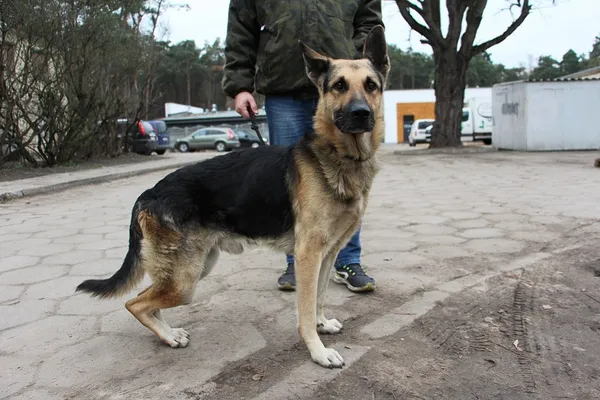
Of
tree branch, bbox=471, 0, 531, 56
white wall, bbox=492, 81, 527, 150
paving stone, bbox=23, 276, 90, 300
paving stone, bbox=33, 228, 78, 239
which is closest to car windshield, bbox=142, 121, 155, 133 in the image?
tree branch, bbox=471, 0, 531, 56

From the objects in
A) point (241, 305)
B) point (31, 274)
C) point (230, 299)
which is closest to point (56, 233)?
point (31, 274)

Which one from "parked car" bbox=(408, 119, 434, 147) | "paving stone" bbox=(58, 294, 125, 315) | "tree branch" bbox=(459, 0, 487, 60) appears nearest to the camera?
"paving stone" bbox=(58, 294, 125, 315)

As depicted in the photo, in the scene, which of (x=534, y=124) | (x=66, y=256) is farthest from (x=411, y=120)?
(x=66, y=256)

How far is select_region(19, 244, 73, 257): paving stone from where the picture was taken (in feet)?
16.1

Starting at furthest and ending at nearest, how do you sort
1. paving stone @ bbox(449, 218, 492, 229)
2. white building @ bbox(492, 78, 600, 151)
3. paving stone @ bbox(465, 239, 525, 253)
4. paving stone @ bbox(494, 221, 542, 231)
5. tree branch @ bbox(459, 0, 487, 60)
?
white building @ bbox(492, 78, 600, 151) → tree branch @ bbox(459, 0, 487, 60) → paving stone @ bbox(449, 218, 492, 229) → paving stone @ bbox(494, 221, 542, 231) → paving stone @ bbox(465, 239, 525, 253)

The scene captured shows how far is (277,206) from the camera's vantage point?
9.05ft

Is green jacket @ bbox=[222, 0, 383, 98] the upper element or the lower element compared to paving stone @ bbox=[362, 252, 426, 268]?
upper

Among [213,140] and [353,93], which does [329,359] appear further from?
[213,140]

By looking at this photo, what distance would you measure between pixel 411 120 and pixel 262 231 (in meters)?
44.1

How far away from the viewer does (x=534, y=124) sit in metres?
18.2

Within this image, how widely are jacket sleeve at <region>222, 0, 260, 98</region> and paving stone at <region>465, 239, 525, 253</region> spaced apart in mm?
2607

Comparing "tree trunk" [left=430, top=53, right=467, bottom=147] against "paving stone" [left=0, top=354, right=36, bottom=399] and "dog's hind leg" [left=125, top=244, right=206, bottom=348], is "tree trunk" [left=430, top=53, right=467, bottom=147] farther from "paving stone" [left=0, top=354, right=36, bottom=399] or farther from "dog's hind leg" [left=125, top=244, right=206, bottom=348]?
"paving stone" [left=0, top=354, right=36, bottom=399]

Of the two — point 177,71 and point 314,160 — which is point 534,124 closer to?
point 314,160

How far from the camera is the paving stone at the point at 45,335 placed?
275 cm
